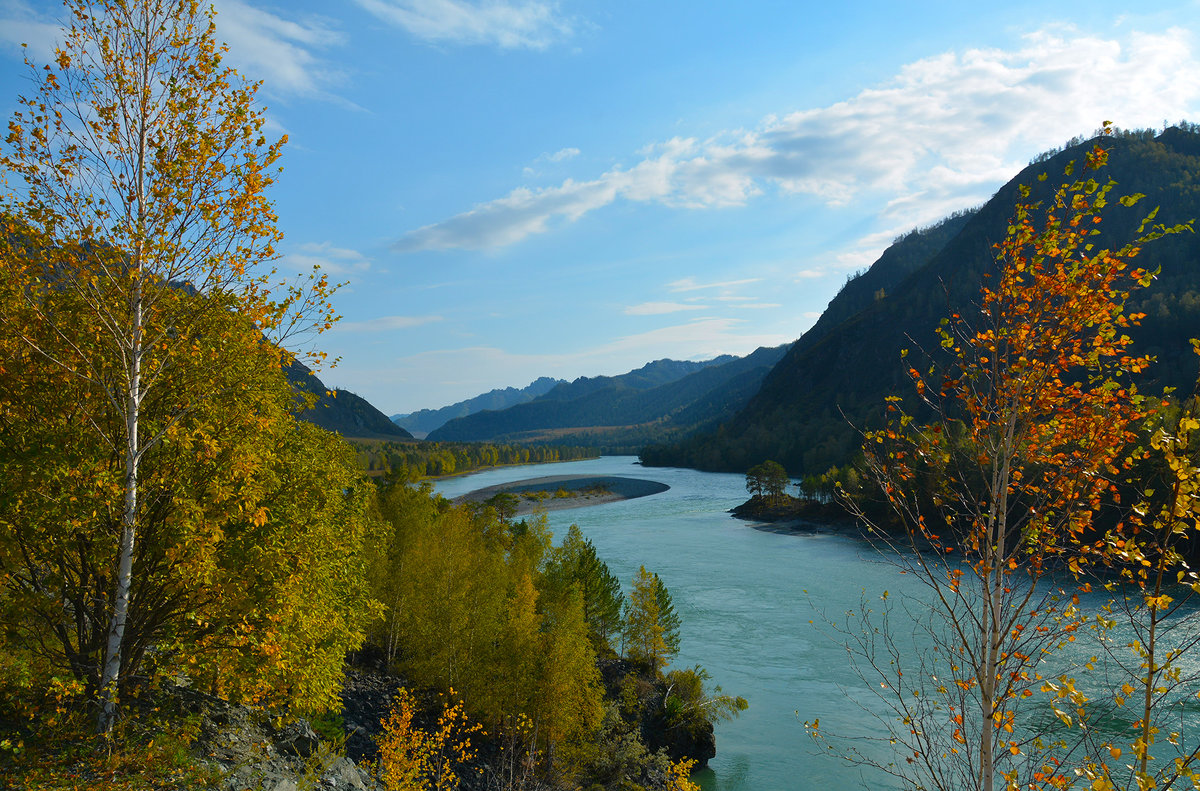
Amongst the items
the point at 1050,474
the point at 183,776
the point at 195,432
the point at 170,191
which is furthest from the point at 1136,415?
the point at 183,776

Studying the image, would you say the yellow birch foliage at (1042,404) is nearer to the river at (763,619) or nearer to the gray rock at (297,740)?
the river at (763,619)

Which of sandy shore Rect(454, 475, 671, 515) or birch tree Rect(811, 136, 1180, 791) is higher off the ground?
birch tree Rect(811, 136, 1180, 791)

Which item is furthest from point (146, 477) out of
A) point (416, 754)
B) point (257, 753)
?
point (416, 754)

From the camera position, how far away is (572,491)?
154m

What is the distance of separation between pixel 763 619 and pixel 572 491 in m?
106

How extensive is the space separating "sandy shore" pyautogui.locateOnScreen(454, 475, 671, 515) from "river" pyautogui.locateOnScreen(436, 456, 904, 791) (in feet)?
83.4

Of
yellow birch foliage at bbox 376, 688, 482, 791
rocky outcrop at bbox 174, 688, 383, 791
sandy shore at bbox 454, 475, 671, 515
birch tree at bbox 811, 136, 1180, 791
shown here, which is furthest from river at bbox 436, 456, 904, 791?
sandy shore at bbox 454, 475, 671, 515

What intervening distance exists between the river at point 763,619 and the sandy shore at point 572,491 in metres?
25.4

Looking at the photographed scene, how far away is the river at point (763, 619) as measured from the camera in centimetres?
3081

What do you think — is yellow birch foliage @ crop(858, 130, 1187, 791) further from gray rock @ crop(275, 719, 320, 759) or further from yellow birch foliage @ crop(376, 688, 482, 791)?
gray rock @ crop(275, 719, 320, 759)

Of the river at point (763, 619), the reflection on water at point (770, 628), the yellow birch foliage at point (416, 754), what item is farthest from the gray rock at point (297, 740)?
the reflection on water at point (770, 628)

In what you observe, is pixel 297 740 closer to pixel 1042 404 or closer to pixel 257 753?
pixel 257 753

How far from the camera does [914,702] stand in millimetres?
33000

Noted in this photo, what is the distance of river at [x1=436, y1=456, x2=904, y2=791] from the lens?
101 ft
